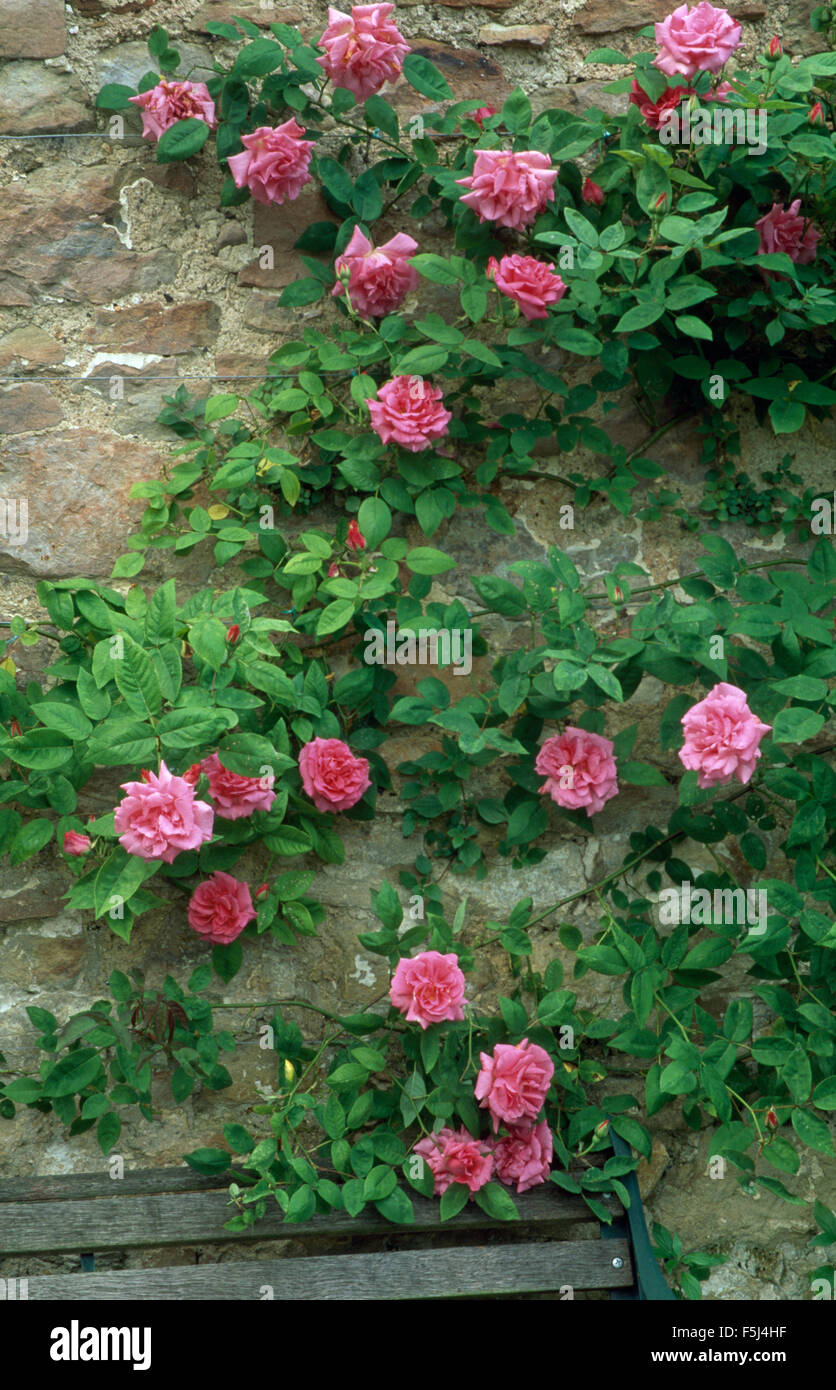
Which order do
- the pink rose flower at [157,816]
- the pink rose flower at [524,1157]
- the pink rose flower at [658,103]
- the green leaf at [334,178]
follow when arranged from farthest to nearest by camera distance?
the green leaf at [334,178] < the pink rose flower at [658,103] < the pink rose flower at [524,1157] < the pink rose flower at [157,816]

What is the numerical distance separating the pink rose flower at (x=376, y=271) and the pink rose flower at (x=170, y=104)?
36cm

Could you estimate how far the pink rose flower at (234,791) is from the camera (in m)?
1.91

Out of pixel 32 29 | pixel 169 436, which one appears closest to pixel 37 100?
pixel 32 29

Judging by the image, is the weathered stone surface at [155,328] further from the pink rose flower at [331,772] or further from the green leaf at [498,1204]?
the green leaf at [498,1204]

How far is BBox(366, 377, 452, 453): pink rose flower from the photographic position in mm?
2027

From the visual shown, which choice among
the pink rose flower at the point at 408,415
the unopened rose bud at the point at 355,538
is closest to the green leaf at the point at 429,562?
the unopened rose bud at the point at 355,538

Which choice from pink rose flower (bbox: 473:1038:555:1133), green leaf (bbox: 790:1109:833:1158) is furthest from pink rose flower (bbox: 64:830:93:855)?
green leaf (bbox: 790:1109:833:1158)

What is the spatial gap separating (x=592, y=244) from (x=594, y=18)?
57cm

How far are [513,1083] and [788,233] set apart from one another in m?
1.58

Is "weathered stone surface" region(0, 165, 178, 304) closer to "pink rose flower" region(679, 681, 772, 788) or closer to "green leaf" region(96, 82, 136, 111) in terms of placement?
"green leaf" region(96, 82, 136, 111)

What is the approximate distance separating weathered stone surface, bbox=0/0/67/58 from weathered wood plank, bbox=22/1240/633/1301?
2138 mm

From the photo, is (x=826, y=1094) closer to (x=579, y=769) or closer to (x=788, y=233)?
(x=579, y=769)

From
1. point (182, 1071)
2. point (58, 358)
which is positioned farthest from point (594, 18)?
point (182, 1071)
